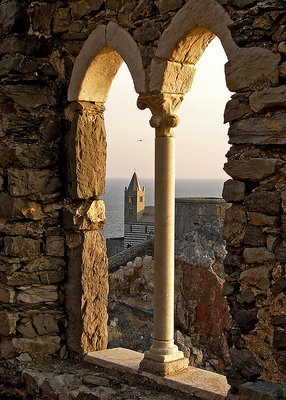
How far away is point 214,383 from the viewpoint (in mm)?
4160

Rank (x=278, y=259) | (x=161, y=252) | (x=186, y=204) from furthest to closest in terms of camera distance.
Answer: (x=186, y=204), (x=161, y=252), (x=278, y=259)

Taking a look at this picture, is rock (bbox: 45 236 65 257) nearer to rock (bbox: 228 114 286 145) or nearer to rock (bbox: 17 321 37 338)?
rock (bbox: 17 321 37 338)

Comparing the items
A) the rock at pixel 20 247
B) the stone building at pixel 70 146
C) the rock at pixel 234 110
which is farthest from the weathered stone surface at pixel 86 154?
the rock at pixel 234 110

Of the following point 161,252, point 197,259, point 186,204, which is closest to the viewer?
point 161,252

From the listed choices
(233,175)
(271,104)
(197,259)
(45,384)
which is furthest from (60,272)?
(197,259)

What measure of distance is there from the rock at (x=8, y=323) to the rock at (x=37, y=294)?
0.51ft

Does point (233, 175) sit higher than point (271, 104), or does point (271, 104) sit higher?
point (271, 104)

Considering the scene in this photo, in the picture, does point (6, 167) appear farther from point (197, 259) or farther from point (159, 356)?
point (197, 259)

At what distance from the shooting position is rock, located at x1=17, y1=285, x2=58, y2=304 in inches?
201

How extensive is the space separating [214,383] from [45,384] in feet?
4.57

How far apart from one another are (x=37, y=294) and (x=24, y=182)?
3.19 feet

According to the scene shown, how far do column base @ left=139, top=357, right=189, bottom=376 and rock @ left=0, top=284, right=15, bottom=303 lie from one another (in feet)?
4.29

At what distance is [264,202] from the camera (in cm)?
346

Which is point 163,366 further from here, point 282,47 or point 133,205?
point 133,205
